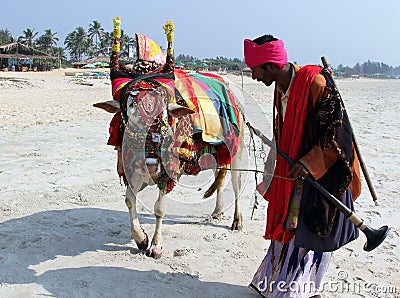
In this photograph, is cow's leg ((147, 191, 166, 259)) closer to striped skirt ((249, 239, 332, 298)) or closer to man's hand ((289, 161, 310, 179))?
striped skirt ((249, 239, 332, 298))

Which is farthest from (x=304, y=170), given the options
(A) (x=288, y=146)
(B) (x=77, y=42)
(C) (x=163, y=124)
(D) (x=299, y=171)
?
(B) (x=77, y=42)

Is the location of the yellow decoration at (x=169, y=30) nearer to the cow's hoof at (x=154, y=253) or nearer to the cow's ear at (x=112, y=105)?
the cow's ear at (x=112, y=105)

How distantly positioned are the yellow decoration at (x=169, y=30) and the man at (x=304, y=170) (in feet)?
5.59

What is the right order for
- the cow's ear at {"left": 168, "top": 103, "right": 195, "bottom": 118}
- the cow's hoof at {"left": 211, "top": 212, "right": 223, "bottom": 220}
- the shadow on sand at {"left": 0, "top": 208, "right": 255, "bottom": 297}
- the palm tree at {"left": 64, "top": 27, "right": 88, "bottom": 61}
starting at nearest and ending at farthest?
1. the shadow on sand at {"left": 0, "top": 208, "right": 255, "bottom": 297}
2. the cow's ear at {"left": 168, "top": 103, "right": 195, "bottom": 118}
3. the cow's hoof at {"left": 211, "top": 212, "right": 223, "bottom": 220}
4. the palm tree at {"left": 64, "top": 27, "right": 88, "bottom": 61}

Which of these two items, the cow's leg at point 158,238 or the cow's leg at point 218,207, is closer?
the cow's leg at point 158,238

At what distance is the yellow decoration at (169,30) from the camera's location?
4.86 metres

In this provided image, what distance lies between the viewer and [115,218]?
564cm

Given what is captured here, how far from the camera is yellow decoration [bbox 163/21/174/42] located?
4.86 metres

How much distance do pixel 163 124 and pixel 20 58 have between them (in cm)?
4609

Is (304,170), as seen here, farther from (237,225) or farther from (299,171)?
(237,225)

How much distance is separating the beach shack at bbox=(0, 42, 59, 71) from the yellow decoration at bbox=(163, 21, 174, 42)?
42.0 metres

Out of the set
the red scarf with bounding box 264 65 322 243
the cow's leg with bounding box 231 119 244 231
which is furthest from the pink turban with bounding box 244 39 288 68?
the cow's leg with bounding box 231 119 244 231

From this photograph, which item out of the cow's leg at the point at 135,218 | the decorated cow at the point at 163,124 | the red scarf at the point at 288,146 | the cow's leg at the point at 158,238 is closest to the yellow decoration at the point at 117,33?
the decorated cow at the point at 163,124

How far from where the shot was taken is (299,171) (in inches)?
126
